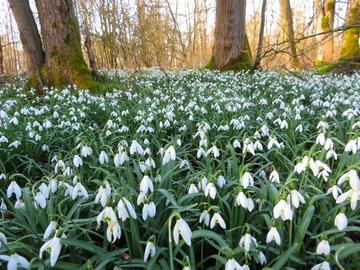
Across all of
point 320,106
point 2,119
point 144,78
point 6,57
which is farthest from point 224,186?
point 6,57

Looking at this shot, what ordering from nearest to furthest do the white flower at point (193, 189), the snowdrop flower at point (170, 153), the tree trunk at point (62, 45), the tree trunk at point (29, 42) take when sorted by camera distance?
the white flower at point (193, 189) < the snowdrop flower at point (170, 153) < the tree trunk at point (62, 45) < the tree trunk at point (29, 42)

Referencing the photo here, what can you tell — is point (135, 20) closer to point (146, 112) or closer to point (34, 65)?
point (34, 65)

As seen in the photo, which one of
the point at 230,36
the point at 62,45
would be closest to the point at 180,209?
the point at 62,45

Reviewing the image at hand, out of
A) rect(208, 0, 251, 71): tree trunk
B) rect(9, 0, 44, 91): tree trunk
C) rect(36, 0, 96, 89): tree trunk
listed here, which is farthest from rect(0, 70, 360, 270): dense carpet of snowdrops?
rect(208, 0, 251, 71): tree trunk

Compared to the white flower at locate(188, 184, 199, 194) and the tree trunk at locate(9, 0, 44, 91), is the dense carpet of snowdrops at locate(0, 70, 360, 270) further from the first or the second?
the tree trunk at locate(9, 0, 44, 91)

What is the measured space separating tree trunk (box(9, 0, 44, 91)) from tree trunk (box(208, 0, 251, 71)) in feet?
18.7

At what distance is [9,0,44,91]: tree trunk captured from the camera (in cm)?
820

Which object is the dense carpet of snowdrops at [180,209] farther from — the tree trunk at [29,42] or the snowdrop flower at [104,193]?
the tree trunk at [29,42]

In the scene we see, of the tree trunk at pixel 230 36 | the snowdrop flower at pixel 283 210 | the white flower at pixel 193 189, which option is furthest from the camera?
the tree trunk at pixel 230 36

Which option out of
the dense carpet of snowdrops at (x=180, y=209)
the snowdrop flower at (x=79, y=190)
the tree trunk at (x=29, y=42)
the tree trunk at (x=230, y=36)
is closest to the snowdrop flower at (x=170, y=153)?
the dense carpet of snowdrops at (x=180, y=209)

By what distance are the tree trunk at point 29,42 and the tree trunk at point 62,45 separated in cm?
27

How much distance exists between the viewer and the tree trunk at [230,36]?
11.1m

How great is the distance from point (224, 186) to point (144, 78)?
7985 mm

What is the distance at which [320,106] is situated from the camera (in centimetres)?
504
